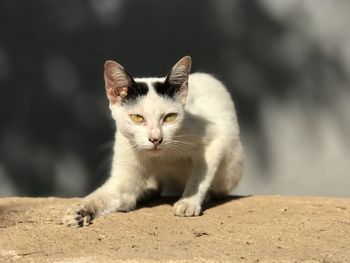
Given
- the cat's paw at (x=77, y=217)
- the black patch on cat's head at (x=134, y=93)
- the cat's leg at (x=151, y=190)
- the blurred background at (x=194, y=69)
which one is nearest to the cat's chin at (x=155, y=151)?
the black patch on cat's head at (x=134, y=93)

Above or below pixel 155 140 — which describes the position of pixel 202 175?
below

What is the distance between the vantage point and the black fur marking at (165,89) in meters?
3.97

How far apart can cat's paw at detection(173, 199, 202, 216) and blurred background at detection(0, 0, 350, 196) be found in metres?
1.85

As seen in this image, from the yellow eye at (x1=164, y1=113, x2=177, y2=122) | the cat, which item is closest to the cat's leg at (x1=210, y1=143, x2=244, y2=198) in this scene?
the cat

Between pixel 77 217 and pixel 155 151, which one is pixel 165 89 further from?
pixel 77 217

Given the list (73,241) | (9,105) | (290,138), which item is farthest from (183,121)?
(9,105)

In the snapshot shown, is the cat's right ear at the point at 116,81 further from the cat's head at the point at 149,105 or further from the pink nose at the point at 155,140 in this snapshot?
the pink nose at the point at 155,140

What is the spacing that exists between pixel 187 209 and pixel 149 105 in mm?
695

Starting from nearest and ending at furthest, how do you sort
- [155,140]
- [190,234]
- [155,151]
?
1. [190,234]
2. [155,140]
3. [155,151]

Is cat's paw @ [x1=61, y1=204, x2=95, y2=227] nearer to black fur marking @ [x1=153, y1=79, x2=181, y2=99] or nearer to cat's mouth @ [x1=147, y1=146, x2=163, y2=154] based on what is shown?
cat's mouth @ [x1=147, y1=146, x2=163, y2=154]

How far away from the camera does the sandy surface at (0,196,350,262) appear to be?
3008mm

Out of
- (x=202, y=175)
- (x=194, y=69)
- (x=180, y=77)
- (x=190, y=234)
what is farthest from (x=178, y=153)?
(x=194, y=69)

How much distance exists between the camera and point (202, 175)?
4.16m

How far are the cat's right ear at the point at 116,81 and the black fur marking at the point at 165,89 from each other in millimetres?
191
